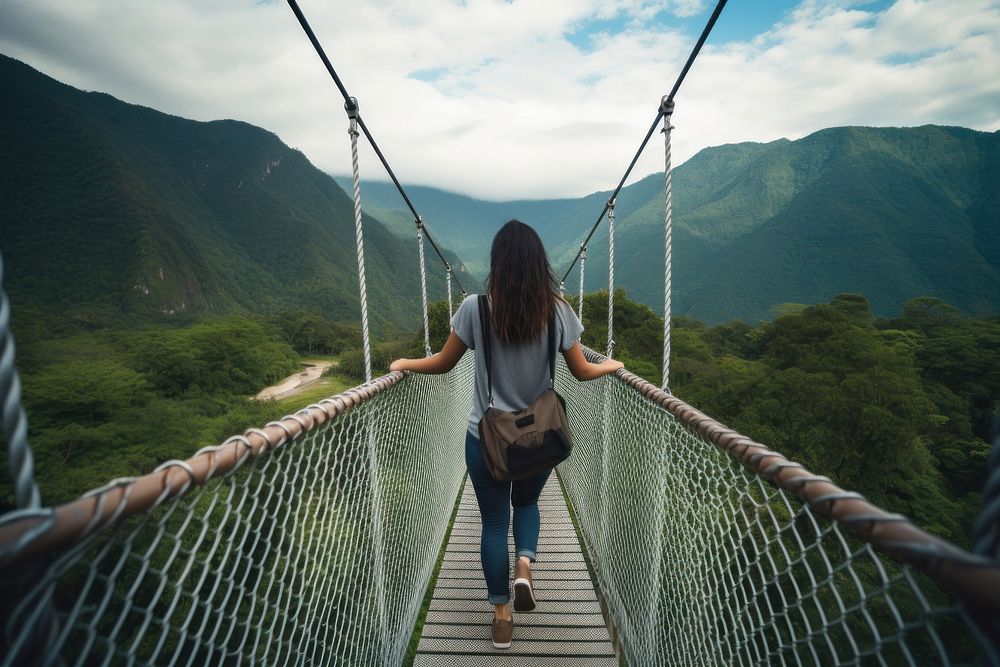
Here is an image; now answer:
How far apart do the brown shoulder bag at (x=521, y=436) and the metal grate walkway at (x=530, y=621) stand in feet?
2.41

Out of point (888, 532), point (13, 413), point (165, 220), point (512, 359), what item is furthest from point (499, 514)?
point (165, 220)

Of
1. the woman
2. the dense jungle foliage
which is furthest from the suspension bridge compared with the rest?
the dense jungle foliage

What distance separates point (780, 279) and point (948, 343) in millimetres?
36552

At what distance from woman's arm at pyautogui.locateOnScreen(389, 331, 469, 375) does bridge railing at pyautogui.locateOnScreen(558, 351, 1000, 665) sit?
0.60 metres

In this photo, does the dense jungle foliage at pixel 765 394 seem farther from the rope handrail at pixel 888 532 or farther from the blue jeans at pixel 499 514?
the rope handrail at pixel 888 532

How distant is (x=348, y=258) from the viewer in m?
72.2

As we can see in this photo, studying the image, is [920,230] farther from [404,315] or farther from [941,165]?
[404,315]

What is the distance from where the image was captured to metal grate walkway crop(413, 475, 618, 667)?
5.15 feet

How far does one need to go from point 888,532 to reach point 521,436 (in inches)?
34.1

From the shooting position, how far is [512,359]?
1.35m

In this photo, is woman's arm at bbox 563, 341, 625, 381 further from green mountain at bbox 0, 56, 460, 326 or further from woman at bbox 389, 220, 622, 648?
green mountain at bbox 0, 56, 460, 326

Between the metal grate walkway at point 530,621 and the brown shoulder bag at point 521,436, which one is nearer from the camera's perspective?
the brown shoulder bag at point 521,436

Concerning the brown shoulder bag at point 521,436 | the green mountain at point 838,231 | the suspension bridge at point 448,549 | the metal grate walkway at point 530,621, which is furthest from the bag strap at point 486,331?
the green mountain at point 838,231

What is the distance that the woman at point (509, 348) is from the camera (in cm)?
130
